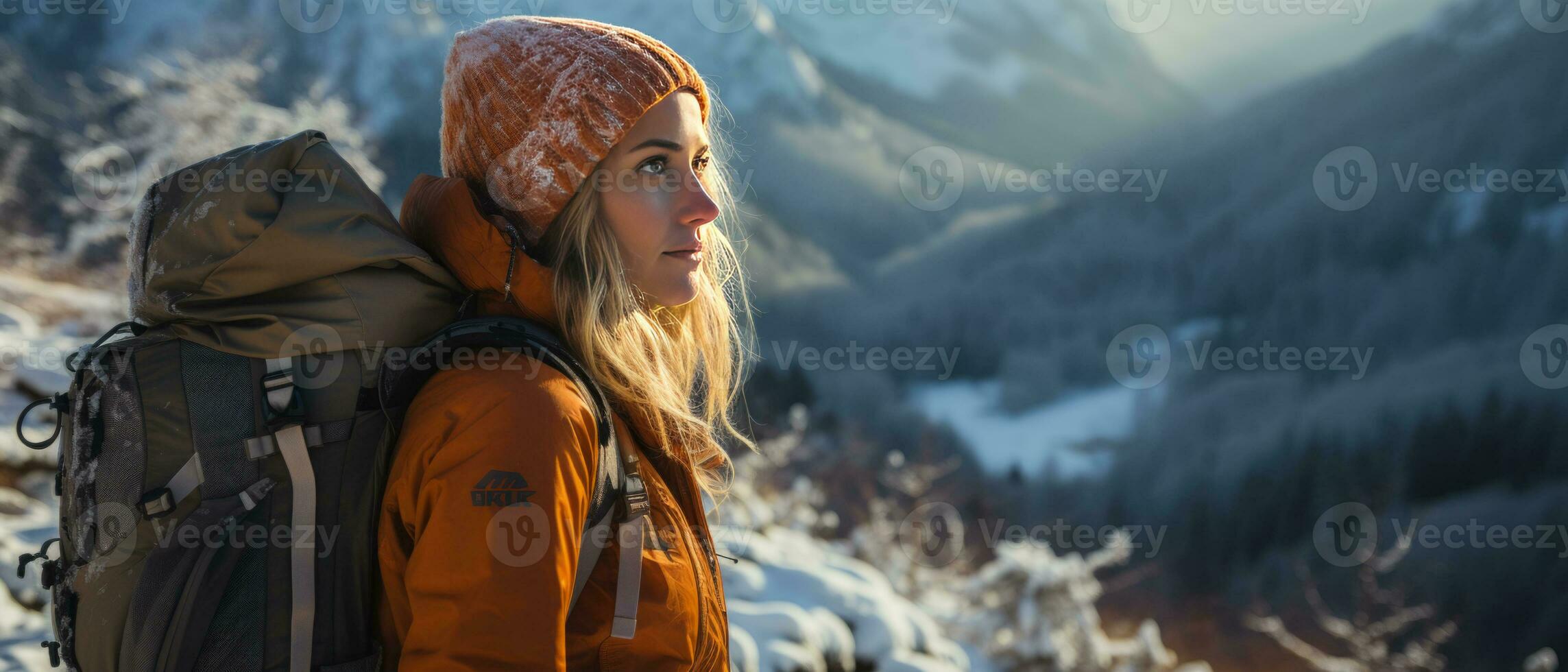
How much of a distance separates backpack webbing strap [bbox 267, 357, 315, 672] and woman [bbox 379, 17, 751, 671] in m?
0.08

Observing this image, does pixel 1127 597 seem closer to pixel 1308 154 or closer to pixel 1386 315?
pixel 1386 315

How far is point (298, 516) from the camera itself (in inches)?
40.9

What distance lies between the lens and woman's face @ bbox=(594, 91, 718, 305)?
1338 millimetres

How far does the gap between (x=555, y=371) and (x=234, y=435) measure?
366 mm

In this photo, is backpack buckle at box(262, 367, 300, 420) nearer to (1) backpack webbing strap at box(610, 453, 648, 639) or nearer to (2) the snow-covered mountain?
(1) backpack webbing strap at box(610, 453, 648, 639)

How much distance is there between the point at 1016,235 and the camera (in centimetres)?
3744

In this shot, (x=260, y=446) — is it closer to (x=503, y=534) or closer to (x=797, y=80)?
(x=503, y=534)

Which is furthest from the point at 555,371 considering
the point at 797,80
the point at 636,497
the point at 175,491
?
the point at 797,80

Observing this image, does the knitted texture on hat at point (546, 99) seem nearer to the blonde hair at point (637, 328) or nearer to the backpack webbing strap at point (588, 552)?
the blonde hair at point (637, 328)

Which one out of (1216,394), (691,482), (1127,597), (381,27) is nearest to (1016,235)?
(1216,394)

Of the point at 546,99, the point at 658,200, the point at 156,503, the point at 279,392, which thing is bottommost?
the point at 156,503

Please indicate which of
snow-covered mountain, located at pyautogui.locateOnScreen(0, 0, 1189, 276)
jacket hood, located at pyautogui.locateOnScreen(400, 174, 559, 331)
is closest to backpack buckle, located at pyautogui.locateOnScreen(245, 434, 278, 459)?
jacket hood, located at pyautogui.locateOnScreen(400, 174, 559, 331)

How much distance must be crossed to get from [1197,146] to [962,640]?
42.6 metres

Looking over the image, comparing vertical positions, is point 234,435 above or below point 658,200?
below
